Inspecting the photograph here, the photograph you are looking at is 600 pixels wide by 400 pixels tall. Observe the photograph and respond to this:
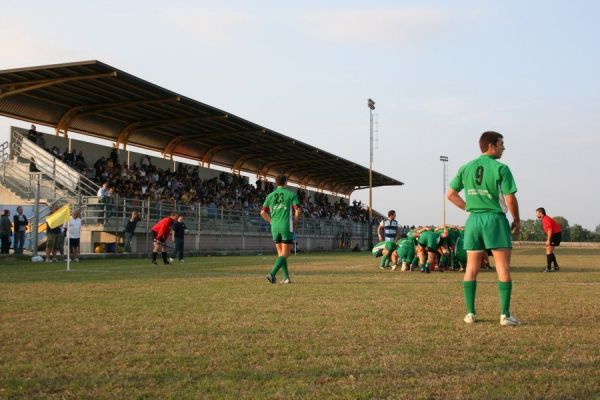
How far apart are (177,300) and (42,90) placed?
2310 centimetres

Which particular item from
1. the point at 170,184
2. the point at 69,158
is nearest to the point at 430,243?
the point at 69,158

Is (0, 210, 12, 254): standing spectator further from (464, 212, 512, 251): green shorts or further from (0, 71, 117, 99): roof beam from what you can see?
(464, 212, 512, 251): green shorts

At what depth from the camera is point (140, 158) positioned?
1533 inches

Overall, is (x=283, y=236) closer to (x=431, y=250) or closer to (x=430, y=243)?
(x=430, y=243)

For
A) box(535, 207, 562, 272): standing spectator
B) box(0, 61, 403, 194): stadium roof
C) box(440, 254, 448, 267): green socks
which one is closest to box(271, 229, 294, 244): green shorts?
box(440, 254, 448, 267): green socks

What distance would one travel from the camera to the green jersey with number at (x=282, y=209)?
1349 cm

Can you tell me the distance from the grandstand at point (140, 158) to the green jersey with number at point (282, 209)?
1586cm

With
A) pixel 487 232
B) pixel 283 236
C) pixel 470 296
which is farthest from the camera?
pixel 283 236

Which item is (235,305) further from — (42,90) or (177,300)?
(42,90)

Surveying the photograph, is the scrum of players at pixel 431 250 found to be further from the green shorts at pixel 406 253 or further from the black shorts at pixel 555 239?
the black shorts at pixel 555 239

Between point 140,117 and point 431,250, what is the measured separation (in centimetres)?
2190

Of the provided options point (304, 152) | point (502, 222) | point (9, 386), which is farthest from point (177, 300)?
point (304, 152)

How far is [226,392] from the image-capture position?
4.36 metres

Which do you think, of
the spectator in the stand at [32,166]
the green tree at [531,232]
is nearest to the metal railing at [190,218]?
the spectator in the stand at [32,166]
